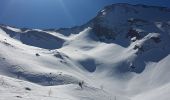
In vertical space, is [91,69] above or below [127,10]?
below

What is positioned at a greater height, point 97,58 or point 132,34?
point 132,34

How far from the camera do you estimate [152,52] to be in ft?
330

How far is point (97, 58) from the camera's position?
3895 inches

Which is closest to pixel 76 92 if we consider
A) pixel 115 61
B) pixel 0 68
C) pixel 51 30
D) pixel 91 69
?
pixel 0 68

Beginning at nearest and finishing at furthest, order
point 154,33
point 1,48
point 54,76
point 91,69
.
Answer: point 54,76, point 1,48, point 91,69, point 154,33

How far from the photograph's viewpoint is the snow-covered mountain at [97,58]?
170 feet

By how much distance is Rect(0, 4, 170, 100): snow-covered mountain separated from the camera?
5181 cm

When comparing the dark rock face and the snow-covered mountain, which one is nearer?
the snow-covered mountain

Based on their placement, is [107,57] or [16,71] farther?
[107,57]

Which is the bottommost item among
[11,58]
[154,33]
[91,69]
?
[11,58]

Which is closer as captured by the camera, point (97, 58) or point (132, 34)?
point (97, 58)

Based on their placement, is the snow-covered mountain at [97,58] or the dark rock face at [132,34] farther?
the dark rock face at [132,34]

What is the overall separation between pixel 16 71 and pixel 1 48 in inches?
548

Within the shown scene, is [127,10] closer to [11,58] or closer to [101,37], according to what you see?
[101,37]
